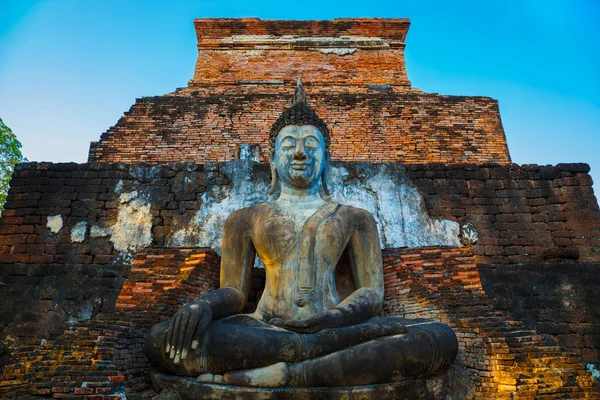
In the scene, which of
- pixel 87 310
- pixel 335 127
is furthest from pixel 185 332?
pixel 335 127

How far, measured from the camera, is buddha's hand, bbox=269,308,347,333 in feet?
9.76

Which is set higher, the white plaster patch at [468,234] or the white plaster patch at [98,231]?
the white plaster patch at [98,231]

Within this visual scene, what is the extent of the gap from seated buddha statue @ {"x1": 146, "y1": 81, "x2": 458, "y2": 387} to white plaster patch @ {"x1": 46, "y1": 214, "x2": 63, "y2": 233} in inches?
102

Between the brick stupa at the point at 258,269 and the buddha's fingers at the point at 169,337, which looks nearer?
the buddha's fingers at the point at 169,337

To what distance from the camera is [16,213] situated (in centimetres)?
538

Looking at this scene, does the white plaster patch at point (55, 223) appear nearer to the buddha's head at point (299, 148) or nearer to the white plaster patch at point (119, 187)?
the white plaster patch at point (119, 187)

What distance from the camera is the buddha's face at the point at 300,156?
155 inches

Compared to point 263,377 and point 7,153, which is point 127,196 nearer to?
point 263,377

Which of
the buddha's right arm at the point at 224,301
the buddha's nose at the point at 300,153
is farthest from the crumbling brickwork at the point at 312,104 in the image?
the buddha's right arm at the point at 224,301

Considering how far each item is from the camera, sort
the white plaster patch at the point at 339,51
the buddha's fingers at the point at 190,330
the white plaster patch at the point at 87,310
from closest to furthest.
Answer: the buddha's fingers at the point at 190,330 → the white plaster patch at the point at 87,310 → the white plaster patch at the point at 339,51

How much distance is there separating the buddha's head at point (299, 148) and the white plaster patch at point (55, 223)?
2.94 metres

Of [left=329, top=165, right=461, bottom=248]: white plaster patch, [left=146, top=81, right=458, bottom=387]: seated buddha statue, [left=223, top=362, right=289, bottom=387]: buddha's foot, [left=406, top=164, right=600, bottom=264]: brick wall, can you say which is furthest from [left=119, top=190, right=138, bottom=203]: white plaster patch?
[left=406, top=164, right=600, bottom=264]: brick wall

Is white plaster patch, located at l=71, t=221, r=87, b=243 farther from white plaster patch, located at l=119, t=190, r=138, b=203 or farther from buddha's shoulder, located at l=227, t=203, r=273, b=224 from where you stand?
buddha's shoulder, located at l=227, t=203, r=273, b=224

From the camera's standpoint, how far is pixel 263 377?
9.16ft
